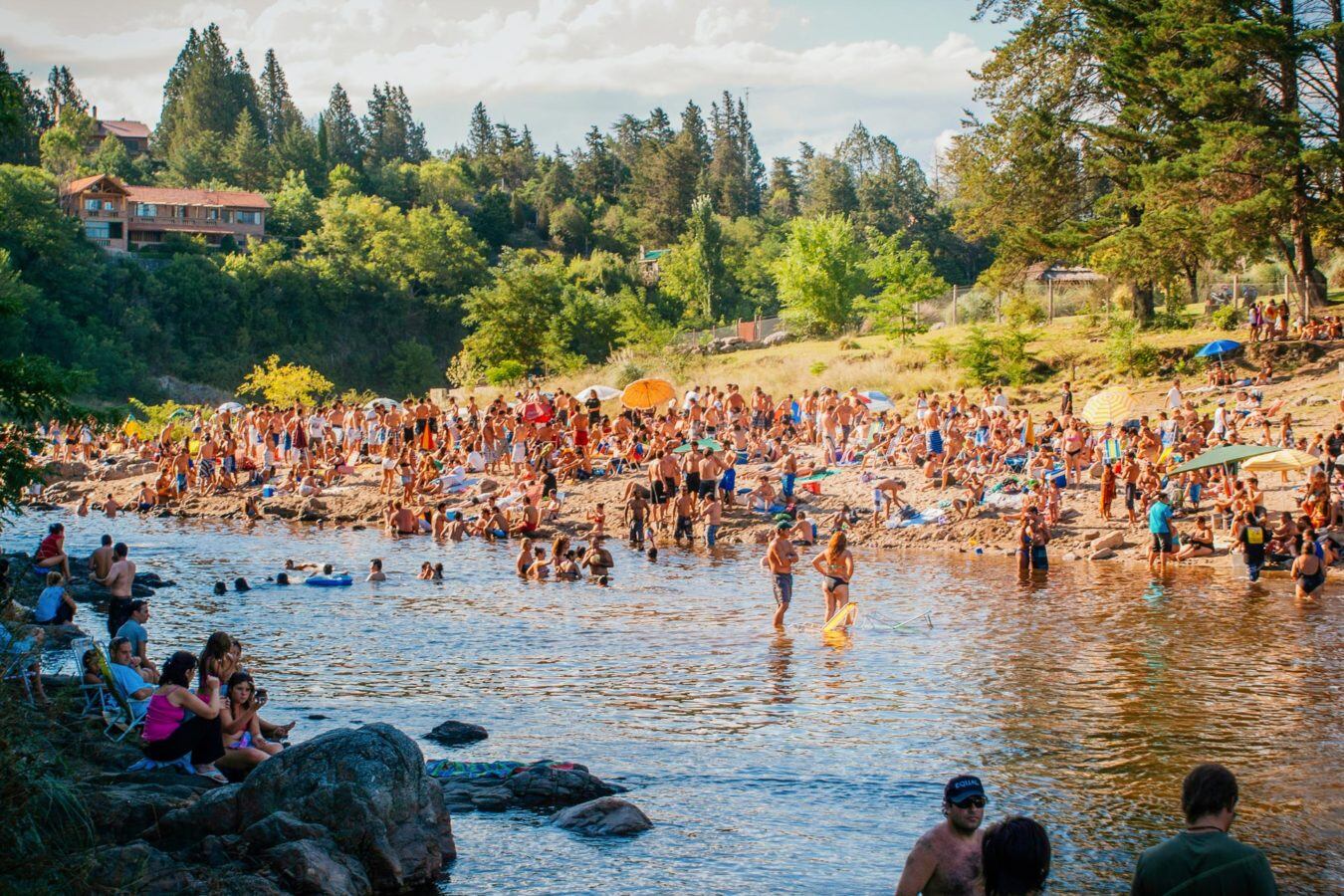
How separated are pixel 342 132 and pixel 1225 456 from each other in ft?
338

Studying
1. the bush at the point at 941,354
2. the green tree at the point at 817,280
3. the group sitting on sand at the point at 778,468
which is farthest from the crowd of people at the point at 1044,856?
the green tree at the point at 817,280

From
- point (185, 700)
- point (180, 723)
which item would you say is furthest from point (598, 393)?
point (185, 700)

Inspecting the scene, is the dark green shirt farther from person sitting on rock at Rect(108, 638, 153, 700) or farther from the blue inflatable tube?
the blue inflatable tube

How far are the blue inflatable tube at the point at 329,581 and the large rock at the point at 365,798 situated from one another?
13959mm

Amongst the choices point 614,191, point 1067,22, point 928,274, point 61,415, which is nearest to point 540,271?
point 928,274

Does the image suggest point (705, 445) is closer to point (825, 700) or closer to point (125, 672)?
point (825, 700)

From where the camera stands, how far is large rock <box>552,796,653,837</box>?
33.3 ft

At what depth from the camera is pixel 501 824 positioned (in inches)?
409

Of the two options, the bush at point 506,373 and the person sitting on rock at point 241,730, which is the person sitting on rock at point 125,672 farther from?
the bush at point 506,373

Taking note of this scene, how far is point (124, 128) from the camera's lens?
342 ft

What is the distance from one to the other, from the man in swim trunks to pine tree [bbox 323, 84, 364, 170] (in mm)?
92984

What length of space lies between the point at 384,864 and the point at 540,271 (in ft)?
181

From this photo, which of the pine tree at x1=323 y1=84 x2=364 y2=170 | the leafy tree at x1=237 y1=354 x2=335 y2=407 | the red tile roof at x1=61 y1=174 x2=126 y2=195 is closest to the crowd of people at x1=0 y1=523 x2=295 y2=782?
the leafy tree at x1=237 y1=354 x2=335 y2=407

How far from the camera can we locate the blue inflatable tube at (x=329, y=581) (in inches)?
899
